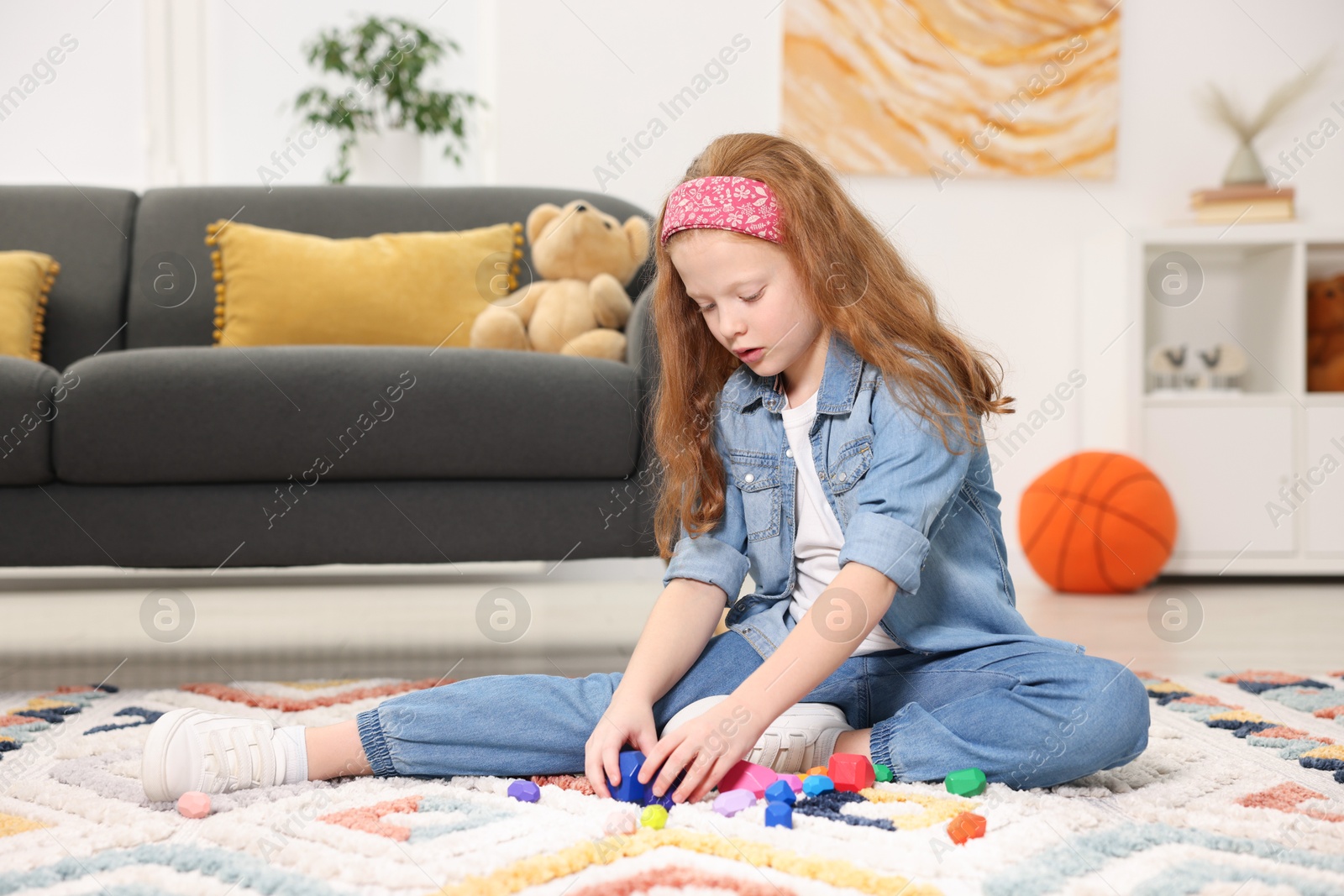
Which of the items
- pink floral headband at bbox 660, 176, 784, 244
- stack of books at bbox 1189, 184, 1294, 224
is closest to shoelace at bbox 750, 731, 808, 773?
pink floral headband at bbox 660, 176, 784, 244

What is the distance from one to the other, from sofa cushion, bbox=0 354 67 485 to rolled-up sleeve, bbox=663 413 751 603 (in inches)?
34.9

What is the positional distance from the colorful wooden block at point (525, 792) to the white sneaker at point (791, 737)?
0.40 feet

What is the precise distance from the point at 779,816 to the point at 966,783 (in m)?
0.19

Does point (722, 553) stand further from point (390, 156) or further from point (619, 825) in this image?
point (390, 156)

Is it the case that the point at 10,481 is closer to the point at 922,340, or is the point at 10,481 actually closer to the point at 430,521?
the point at 430,521

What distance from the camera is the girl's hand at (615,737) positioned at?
0.85m

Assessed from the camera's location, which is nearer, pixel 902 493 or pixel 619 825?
pixel 619 825

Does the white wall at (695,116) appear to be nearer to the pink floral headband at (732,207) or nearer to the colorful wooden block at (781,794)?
the pink floral headband at (732,207)

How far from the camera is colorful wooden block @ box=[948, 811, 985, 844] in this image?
745mm

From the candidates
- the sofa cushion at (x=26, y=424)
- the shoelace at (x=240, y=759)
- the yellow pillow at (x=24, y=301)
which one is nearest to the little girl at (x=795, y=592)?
the shoelace at (x=240, y=759)

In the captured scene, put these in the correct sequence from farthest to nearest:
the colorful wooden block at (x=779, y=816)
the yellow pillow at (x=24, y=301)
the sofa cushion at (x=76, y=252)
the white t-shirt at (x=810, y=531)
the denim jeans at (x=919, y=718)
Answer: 1. the sofa cushion at (x=76, y=252)
2. the yellow pillow at (x=24, y=301)
3. the white t-shirt at (x=810, y=531)
4. the denim jeans at (x=919, y=718)
5. the colorful wooden block at (x=779, y=816)

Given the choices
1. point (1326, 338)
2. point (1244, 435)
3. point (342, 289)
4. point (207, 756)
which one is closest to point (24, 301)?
point (342, 289)

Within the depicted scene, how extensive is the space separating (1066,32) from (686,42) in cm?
103

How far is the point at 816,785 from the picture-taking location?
86cm
